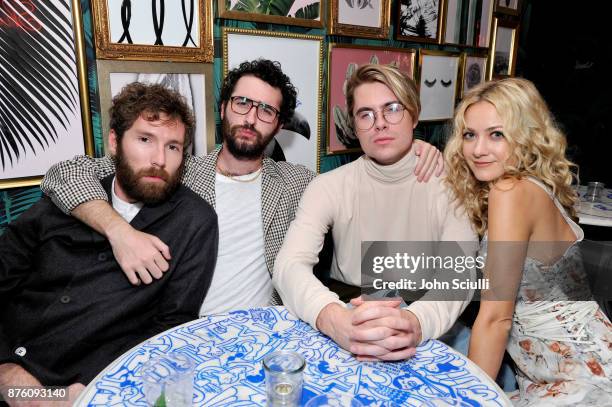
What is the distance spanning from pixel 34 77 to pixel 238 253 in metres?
1.29

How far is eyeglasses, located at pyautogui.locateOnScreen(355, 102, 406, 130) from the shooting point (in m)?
2.12

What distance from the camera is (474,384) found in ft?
4.06

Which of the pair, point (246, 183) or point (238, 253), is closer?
point (238, 253)

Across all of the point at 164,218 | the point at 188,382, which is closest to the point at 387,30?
the point at 164,218

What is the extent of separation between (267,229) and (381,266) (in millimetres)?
668

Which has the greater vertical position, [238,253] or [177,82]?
[177,82]

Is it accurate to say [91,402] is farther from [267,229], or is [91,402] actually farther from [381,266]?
[381,266]

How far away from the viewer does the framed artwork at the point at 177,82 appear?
2.20m

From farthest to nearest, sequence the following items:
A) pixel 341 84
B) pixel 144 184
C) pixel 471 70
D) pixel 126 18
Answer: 1. pixel 471 70
2. pixel 341 84
3. pixel 126 18
4. pixel 144 184

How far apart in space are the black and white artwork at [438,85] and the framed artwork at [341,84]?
0.54 m

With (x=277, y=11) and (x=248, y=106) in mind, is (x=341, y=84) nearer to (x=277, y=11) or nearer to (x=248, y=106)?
(x=277, y=11)

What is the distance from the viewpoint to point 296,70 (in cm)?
286

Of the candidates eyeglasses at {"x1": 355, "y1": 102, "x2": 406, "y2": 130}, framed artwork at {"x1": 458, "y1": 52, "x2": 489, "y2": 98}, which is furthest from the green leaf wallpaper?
eyeglasses at {"x1": 355, "y1": 102, "x2": 406, "y2": 130}

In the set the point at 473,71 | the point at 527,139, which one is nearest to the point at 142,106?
the point at 527,139
